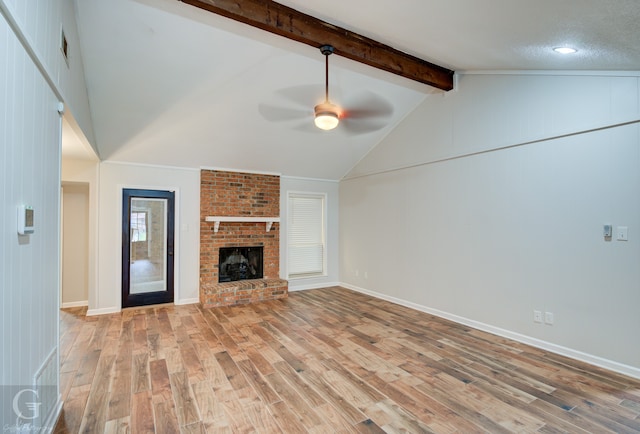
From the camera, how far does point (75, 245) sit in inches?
222

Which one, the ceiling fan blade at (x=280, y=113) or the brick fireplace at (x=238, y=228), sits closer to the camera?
the ceiling fan blade at (x=280, y=113)

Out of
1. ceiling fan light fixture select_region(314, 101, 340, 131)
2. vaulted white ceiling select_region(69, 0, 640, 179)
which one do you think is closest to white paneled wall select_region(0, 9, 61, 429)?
vaulted white ceiling select_region(69, 0, 640, 179)

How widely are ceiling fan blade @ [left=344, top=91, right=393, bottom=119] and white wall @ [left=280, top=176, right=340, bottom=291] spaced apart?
2.37 metres

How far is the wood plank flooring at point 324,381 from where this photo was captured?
2.37 meters

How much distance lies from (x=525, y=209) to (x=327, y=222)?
4061 mm

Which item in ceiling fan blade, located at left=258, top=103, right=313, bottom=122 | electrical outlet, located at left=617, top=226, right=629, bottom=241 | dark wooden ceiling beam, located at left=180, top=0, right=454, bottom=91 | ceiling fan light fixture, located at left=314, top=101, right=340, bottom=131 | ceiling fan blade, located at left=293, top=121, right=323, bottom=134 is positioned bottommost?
electrical outlet, located at left=617, top=226, right=629, bottom=241

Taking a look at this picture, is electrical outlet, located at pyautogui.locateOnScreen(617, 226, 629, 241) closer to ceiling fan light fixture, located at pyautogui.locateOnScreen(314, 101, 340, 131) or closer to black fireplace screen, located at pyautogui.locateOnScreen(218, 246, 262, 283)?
ceiling fan light fixture, located at pyautogui.locateOnScreen(314, 101, 340, 131)

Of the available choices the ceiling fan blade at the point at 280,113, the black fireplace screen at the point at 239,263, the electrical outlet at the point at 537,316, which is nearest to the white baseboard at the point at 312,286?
the black fireplace screen at the point at 239,263

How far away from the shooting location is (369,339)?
4004 millimetres

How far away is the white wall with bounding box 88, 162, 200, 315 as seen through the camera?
5.14m

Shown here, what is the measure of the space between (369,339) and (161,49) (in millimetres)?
3966

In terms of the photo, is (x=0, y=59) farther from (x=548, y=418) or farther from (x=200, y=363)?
(x=548, y=418)

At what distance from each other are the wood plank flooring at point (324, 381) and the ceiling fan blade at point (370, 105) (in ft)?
10.1

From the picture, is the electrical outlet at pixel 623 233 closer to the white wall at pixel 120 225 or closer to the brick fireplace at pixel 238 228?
the brick fireplace at pixel 238 228
